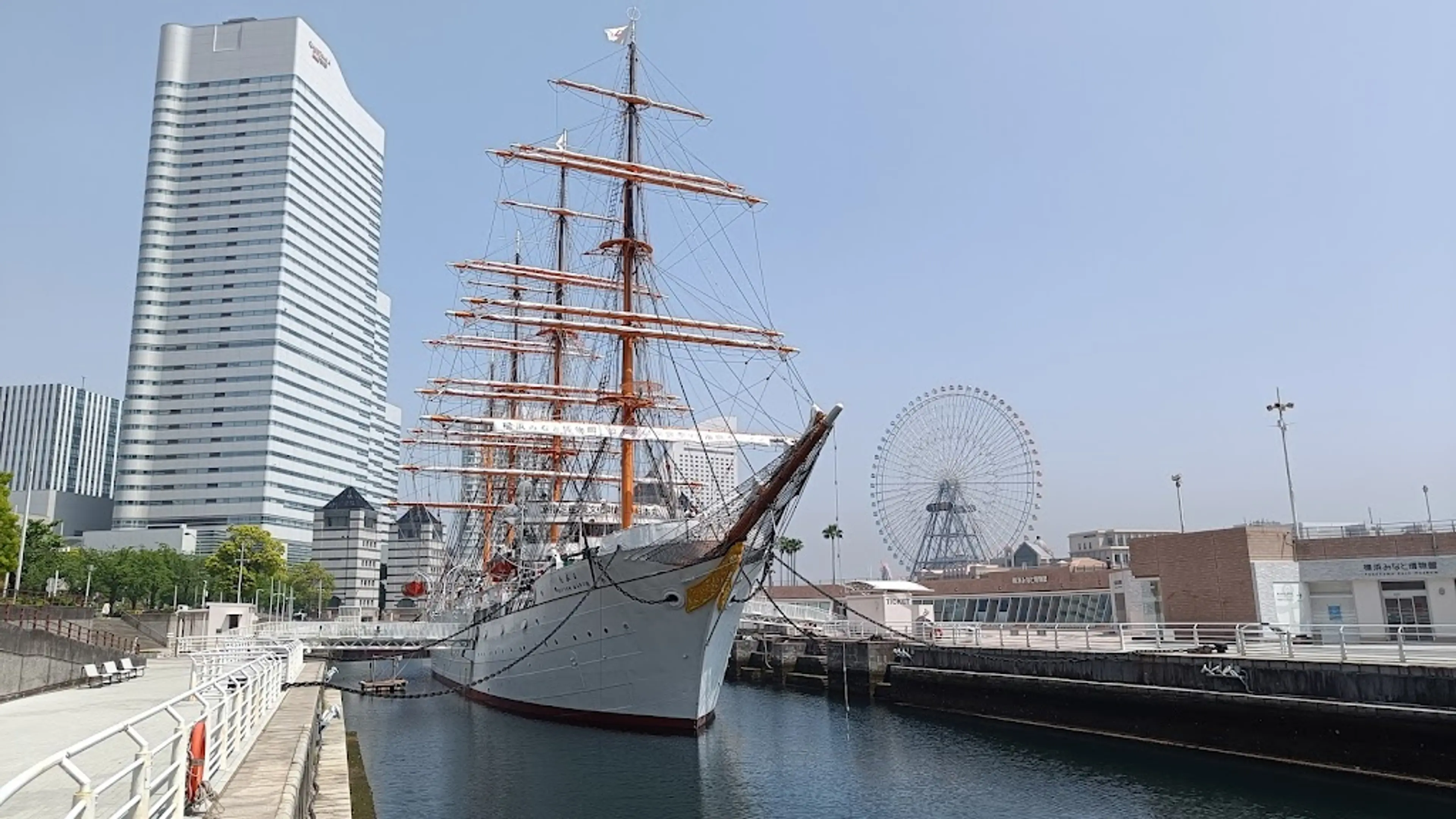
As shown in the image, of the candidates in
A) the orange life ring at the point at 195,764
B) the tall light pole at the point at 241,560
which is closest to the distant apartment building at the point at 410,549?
the tall light pole at the point at 241,560

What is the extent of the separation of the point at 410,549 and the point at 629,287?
129169mm

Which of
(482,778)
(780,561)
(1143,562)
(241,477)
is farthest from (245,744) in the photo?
(241,477)

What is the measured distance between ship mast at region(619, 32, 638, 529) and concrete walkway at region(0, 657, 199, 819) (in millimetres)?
15421

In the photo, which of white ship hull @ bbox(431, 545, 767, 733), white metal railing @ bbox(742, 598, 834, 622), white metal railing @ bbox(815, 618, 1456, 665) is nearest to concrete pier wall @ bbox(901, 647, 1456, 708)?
white metal railing @ bbox(815, 618, 1456, 665)

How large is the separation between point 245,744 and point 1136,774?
65.9ft

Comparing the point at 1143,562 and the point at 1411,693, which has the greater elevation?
the point at 1143,562

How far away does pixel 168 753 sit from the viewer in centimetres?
1364

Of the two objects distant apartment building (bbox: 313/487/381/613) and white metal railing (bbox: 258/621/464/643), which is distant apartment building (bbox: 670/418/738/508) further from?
distant apartment building (bbox: 313/487/381/613)

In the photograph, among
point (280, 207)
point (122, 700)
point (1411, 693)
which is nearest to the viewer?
point (1411, 693)

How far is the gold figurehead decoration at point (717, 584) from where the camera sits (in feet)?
93.9

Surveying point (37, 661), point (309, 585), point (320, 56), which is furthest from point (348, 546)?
point (37, 661)

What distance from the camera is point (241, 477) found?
132 m

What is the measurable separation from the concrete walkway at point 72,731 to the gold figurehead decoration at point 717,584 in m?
13.4

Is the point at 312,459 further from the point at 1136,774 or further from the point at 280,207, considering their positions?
the point at 1136,774
